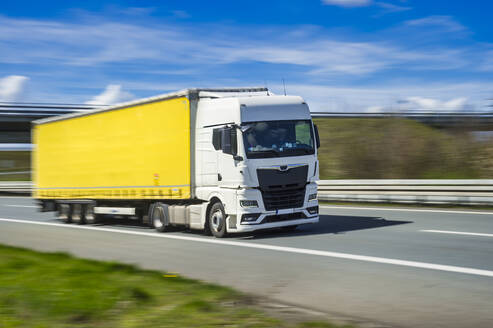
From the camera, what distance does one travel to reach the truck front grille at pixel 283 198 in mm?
13070

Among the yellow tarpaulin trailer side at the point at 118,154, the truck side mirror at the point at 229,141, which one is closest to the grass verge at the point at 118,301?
the truck side mirror at the point at 229,141

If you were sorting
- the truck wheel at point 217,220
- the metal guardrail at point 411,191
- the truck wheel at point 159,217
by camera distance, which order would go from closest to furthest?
1. the truck wheel at point 217,220
2. the truck wheel at point 159,217
3. the metal guardrail at point 411,191

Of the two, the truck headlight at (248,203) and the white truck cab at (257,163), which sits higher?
the white truck cab at (257,163)

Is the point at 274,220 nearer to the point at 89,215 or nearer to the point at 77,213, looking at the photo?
the point at 89,215

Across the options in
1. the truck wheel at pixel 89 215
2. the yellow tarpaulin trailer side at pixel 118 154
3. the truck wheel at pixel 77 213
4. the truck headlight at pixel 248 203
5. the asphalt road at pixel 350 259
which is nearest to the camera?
the asphalt road at pixel 350 259

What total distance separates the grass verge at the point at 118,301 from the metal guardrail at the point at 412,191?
1274 cm

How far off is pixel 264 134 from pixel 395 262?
4904 millimetres

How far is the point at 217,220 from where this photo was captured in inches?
536

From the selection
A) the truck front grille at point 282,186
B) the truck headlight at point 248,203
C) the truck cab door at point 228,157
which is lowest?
the truck headlight at point 248,203

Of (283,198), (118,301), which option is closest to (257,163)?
(283,198)

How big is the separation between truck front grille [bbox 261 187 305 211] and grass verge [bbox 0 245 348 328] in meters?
4.90

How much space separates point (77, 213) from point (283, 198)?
28.6 feet

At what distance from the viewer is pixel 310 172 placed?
1354 centimetres

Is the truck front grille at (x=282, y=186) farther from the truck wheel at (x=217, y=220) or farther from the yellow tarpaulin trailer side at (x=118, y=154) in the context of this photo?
the yellow tarpaulin trailer side at (x=118, y=154)
